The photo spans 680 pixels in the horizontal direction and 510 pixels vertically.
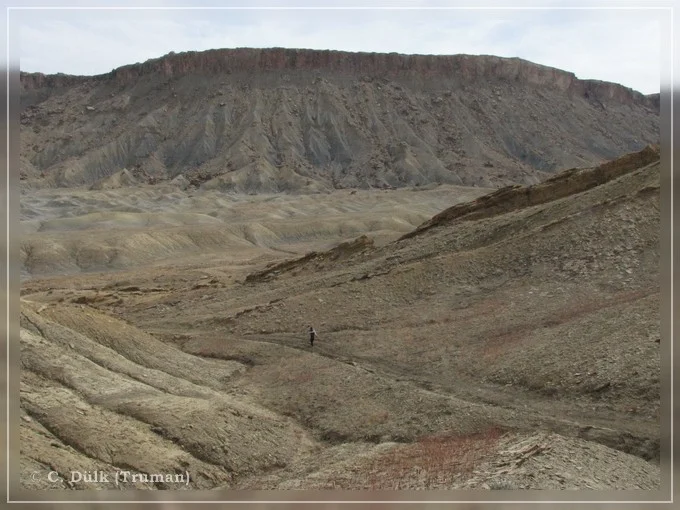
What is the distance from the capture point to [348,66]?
116 meters

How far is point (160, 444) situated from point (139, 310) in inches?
698

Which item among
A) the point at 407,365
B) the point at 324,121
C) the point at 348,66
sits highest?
the point at 348,66

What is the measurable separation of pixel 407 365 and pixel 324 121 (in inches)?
3811

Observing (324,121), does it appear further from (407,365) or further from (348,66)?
(407,365)

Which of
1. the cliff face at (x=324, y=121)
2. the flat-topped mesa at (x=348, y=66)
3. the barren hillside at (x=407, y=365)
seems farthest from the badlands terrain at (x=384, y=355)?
the flat-topped mesa at (x=348, y=66)

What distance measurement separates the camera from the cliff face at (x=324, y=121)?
338 ft

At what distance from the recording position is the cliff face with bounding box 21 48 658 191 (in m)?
103

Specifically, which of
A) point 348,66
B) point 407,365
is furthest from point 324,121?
point 407,365

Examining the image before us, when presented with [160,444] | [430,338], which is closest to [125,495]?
[160,444]

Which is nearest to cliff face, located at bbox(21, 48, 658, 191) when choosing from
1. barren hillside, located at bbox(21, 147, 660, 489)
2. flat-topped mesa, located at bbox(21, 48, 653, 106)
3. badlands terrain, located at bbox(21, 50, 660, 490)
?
flat-topped mesa, located at bbox(21, 48, 653, 106)

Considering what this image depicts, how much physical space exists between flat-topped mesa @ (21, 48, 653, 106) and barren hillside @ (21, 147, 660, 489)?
92459 millimetres

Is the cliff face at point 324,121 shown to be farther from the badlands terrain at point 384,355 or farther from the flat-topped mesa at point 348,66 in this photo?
the badlands terrain at point 384,355

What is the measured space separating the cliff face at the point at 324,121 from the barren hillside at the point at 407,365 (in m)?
73.1

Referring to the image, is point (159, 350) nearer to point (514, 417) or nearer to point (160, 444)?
point (160, 444)
